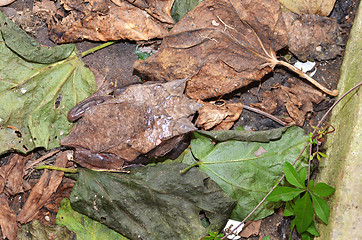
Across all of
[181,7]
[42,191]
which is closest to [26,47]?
[42,191]

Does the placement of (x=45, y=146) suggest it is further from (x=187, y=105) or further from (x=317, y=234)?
(x=317, y=234)

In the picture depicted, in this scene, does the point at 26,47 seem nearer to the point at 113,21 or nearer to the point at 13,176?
the point at 113,21

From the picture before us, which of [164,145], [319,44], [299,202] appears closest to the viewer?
[299,202]

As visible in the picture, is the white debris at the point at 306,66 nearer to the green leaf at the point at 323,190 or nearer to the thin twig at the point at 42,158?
the green leaf at the point at 323,190

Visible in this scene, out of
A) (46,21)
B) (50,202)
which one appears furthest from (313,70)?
(50,202)

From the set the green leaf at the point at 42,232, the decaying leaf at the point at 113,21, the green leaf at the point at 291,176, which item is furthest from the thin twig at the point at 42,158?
the green leaf at the point at 291,176

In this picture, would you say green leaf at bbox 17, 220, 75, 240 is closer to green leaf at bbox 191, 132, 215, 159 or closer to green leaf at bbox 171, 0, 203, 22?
green leaf at bbox 191, 132, 215, 159

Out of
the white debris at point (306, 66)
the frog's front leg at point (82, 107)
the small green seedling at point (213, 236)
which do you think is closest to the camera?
the small green seedling at point (213, 236)
